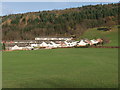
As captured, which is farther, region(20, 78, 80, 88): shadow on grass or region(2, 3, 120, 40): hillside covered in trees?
region(2, 3, 120, 40): hillside covered in trees

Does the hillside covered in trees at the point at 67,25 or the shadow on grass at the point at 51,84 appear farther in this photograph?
the hillside covered in trees at the point at 67,25

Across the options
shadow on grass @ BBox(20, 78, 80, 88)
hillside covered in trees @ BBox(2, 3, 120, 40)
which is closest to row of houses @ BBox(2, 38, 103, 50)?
shadow on grass @ BBox(20, 78, 80, 88)

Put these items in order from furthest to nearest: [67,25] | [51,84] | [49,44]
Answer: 1. [67,25]
2. [49,44]
3. [51,84]

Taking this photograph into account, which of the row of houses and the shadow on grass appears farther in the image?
the row of houses

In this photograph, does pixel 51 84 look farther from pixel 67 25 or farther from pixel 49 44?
pixel 67 25

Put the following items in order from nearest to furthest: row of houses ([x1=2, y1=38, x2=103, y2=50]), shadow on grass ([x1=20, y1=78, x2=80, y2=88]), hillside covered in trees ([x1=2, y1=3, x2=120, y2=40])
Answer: shadow on grass ([x1=20, y1=78, x2=80, y2=88]), row of houses ([x1=2, y1=38, x2=103, y2=50]), hillside covered in trees ([x1=2, y1=3, x2=120, y2=40])

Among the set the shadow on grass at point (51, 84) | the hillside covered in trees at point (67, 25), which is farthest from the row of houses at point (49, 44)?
the hillside covered in trees at point (67, 25)

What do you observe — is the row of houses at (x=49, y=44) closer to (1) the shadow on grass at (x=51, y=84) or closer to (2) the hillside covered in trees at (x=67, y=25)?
(1) the shadow on grass at (x=51, y=84)

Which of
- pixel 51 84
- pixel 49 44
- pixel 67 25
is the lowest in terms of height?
pixel 51 84

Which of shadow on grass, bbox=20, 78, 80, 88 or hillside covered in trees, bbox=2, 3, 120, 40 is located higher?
hillside covered in trees, bbox=2, 3, 120, 40

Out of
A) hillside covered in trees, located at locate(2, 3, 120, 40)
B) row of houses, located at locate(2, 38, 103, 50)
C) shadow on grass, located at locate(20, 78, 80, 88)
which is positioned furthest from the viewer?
hillside covered in trees, located at locate(2, 3, 120, 40)

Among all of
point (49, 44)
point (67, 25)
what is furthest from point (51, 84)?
point (67, 25)

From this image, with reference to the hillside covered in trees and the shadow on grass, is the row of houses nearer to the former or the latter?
the shadow on grass

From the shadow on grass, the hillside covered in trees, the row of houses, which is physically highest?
the hillside covered in trees
